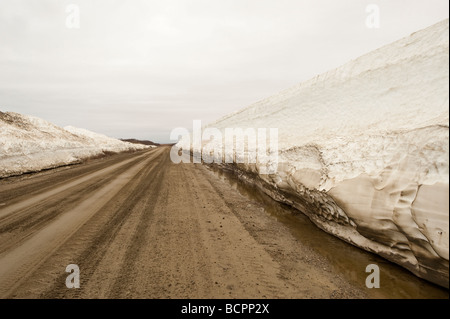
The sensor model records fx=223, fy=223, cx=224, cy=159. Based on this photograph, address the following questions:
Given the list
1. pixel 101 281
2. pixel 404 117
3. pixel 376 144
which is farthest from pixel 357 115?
pixel 101 281

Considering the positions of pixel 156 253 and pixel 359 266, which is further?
pixel 156 253

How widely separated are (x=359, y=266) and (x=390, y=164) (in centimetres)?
158

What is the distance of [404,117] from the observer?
13.7ft

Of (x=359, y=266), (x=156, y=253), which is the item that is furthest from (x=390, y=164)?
(x=156, y=253)

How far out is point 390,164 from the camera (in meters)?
3.36

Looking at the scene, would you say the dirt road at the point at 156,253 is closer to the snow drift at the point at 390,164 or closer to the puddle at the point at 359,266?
the puddle at the point at 359,266

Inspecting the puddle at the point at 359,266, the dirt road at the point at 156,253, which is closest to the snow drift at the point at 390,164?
the puddle at the point at 359,266

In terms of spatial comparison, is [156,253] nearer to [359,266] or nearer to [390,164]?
[359,266]

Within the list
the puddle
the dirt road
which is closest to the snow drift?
the puddle

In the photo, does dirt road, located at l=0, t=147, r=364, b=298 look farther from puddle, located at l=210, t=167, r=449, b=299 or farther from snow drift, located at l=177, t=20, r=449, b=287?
snow drift, located at l=177, t=20, r=449, b=287

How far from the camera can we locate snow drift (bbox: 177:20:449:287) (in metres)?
2.75

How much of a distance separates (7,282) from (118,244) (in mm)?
1324
